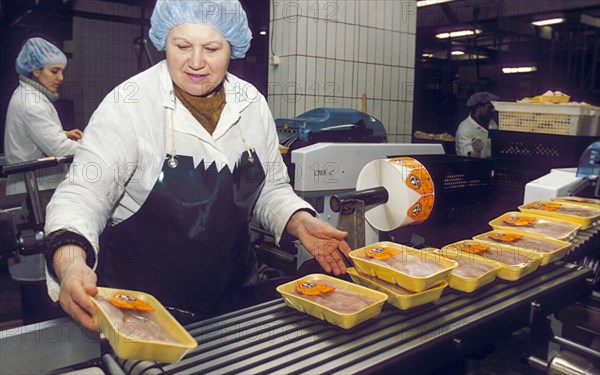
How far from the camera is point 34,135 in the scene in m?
3.27

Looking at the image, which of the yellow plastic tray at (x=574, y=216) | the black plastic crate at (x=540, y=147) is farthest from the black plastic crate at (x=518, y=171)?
the yellow plastic tray at (x=574, y=216)

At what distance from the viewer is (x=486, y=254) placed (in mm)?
1429

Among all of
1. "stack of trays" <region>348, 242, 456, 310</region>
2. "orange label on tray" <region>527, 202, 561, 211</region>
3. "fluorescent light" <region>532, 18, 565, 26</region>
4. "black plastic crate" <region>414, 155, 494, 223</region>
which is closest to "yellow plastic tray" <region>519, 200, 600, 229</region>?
"orange label on tray" <region>527, 202, 561, 211</region>

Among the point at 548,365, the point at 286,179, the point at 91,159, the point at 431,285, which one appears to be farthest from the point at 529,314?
the point at 91,159

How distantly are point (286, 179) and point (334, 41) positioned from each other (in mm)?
2652

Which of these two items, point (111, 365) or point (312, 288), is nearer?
point (111, 365)

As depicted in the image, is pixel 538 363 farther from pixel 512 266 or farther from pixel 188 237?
pixel 188 237

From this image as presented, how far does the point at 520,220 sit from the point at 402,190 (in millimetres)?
481

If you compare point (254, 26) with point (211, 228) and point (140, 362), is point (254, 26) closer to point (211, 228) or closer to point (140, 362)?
point (211, 228)

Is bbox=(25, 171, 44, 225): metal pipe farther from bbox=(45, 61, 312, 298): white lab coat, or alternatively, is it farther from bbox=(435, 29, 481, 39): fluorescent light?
bbox=(435, 29, 481, 39): fluorescent light

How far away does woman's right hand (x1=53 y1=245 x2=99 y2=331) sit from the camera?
0.89 metres

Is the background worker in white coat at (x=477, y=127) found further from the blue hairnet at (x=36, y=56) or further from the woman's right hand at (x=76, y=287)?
the woman's right hand at (x=76, y=287)

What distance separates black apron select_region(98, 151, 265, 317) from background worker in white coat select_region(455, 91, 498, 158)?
4.22 metres

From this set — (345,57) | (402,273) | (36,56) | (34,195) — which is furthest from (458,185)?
(36,56)
